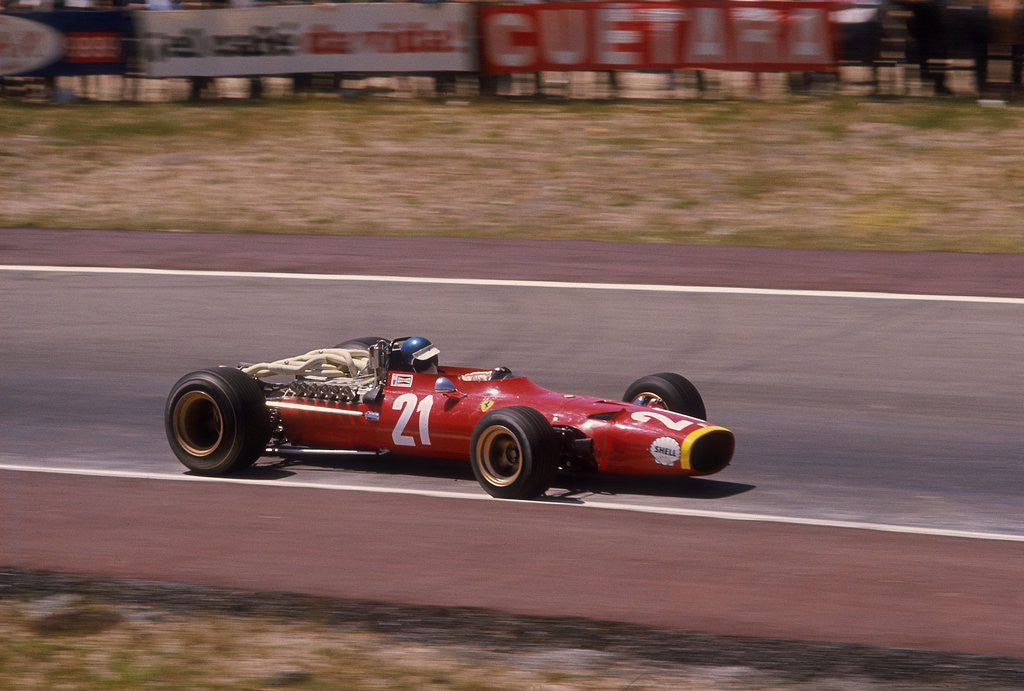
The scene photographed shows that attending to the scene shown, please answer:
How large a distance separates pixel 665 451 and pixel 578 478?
39.1 inches

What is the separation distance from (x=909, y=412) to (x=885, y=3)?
41.5 feet

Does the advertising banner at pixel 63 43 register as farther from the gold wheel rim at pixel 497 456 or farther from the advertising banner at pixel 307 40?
the gold wheel rim at pixel 497 456

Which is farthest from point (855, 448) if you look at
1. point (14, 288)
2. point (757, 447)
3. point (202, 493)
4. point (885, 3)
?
point (885, 3)

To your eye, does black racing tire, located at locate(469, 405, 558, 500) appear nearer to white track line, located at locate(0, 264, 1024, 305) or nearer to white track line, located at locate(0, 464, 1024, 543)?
white track line, located at locate(0, 464, 1024, 543)

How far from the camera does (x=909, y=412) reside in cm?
1082

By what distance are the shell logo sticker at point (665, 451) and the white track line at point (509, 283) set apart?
20.0ft

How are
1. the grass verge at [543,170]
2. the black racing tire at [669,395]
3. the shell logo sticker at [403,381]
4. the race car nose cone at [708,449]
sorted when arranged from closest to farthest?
the race car nose cone at [708,449], the shell logo sticker at [403,381], the black racing tire at [669,395], the grass verge at [543,170]

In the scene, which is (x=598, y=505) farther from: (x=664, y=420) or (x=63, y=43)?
(x=63, y=43)

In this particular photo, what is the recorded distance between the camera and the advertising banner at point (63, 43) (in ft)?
79.7

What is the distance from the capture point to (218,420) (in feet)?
31.0

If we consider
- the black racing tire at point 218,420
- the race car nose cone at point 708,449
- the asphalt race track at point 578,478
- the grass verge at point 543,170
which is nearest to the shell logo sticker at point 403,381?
the asphalt race track at point 578,478

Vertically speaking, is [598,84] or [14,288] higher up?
[598,84]

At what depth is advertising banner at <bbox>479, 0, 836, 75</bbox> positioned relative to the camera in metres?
21.7

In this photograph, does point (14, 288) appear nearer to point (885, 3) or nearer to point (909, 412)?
point (909, 412)
